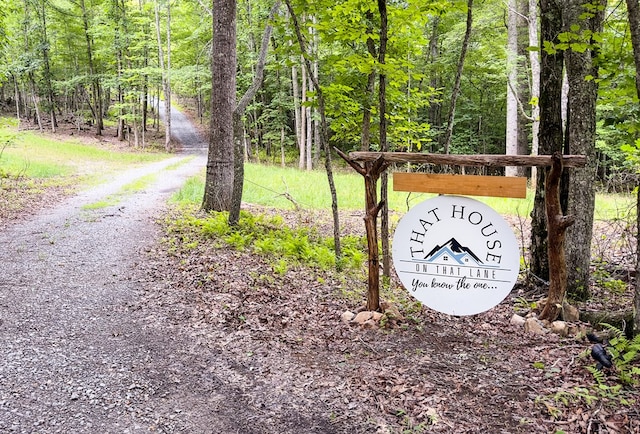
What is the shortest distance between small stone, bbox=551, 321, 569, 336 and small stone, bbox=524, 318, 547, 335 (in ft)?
0.31

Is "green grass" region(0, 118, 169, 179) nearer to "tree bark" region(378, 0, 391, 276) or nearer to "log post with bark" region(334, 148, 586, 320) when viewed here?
"tree bark" region(378, 0, 391, 276)

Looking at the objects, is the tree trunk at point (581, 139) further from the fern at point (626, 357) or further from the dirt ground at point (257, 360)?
the fern at point (626, 357)

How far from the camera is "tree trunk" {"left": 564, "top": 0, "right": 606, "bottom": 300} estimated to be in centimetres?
490

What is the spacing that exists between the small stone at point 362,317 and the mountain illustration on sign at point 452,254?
3.19 ft

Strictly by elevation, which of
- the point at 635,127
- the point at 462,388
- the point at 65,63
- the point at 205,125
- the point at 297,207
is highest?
the point at 65,63

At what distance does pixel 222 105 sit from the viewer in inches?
363

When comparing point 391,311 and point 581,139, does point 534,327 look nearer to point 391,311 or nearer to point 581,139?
point 391,311

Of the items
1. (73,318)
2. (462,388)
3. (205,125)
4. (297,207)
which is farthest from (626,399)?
(205,125)

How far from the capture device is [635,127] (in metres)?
4.62

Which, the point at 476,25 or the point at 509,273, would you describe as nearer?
the point at 509,273

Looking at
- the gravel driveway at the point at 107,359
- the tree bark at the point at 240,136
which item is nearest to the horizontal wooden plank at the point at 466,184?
the gravel driveway at the point at 107,359

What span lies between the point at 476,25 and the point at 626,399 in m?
19.0

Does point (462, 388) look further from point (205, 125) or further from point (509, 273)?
point (205, 125)

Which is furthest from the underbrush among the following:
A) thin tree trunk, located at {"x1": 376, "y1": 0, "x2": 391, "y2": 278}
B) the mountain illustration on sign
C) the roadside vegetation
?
the roadside vegetation
